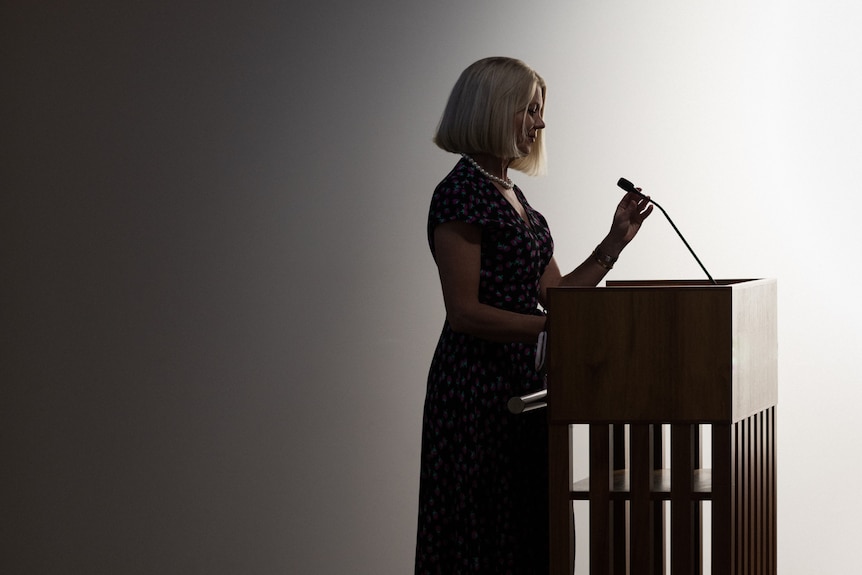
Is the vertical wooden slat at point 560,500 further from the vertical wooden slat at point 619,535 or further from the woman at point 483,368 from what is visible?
the woman at point 483,368

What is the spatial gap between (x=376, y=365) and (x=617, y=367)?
5.69 feet

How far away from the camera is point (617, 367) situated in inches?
70.2

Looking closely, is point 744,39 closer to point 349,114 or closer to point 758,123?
point 758,123

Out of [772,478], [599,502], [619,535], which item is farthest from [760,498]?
[599,502]

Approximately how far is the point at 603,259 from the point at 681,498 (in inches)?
26.1

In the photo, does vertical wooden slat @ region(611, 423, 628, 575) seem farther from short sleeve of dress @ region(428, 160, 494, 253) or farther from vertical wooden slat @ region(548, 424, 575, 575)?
short sleeve of dress @ region(428, 160, 494, 253)

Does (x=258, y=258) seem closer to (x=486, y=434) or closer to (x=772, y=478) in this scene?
(x=486, y=434)

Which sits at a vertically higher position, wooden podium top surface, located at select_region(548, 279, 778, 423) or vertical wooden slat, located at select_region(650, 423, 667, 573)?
wooden podium top surface, located at select_region(548, 279, 778, 423)

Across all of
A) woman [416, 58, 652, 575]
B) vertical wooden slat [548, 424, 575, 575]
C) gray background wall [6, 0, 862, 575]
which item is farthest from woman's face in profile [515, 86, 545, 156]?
gray background wall [6, 0, 862, 575]

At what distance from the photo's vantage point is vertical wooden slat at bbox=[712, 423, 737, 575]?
5.87 ft

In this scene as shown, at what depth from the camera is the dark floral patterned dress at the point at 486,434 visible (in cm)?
214

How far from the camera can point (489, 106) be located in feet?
7.14

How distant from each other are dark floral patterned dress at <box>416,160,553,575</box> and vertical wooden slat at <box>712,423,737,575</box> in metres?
0.45

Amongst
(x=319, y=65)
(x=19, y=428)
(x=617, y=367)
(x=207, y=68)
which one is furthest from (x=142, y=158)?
(x=617, y=367)
